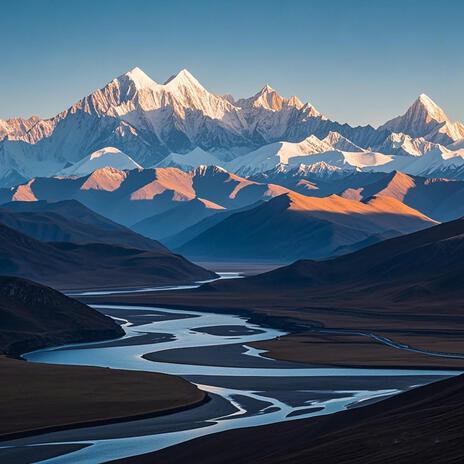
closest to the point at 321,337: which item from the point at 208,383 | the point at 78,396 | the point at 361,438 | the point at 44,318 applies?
the point at 44,318

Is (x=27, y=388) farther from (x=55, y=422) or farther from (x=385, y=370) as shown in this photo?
(x=385, y=370)

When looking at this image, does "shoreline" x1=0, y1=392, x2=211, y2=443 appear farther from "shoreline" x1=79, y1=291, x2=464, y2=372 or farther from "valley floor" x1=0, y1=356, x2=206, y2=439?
"shoreline" x1=79, y1=291, x2=464, y2=372

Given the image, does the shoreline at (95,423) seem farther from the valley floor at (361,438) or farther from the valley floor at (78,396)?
the valley floor at (361,438)

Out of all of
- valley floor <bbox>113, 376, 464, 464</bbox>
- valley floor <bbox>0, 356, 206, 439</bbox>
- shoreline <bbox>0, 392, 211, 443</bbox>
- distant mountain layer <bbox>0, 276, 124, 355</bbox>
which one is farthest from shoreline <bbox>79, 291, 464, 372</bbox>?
valley floor <bbox>113, 376, 464, 464</bbox>

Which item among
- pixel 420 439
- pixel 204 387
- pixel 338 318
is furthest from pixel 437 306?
pixel 420 439

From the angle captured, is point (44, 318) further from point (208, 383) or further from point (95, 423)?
point (95, 423)

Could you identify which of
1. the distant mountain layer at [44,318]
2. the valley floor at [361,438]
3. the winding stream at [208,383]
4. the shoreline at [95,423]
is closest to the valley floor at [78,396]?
the shoreline at [95,423]

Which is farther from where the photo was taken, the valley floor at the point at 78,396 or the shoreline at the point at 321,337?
the shoreline at the point at 321,337
